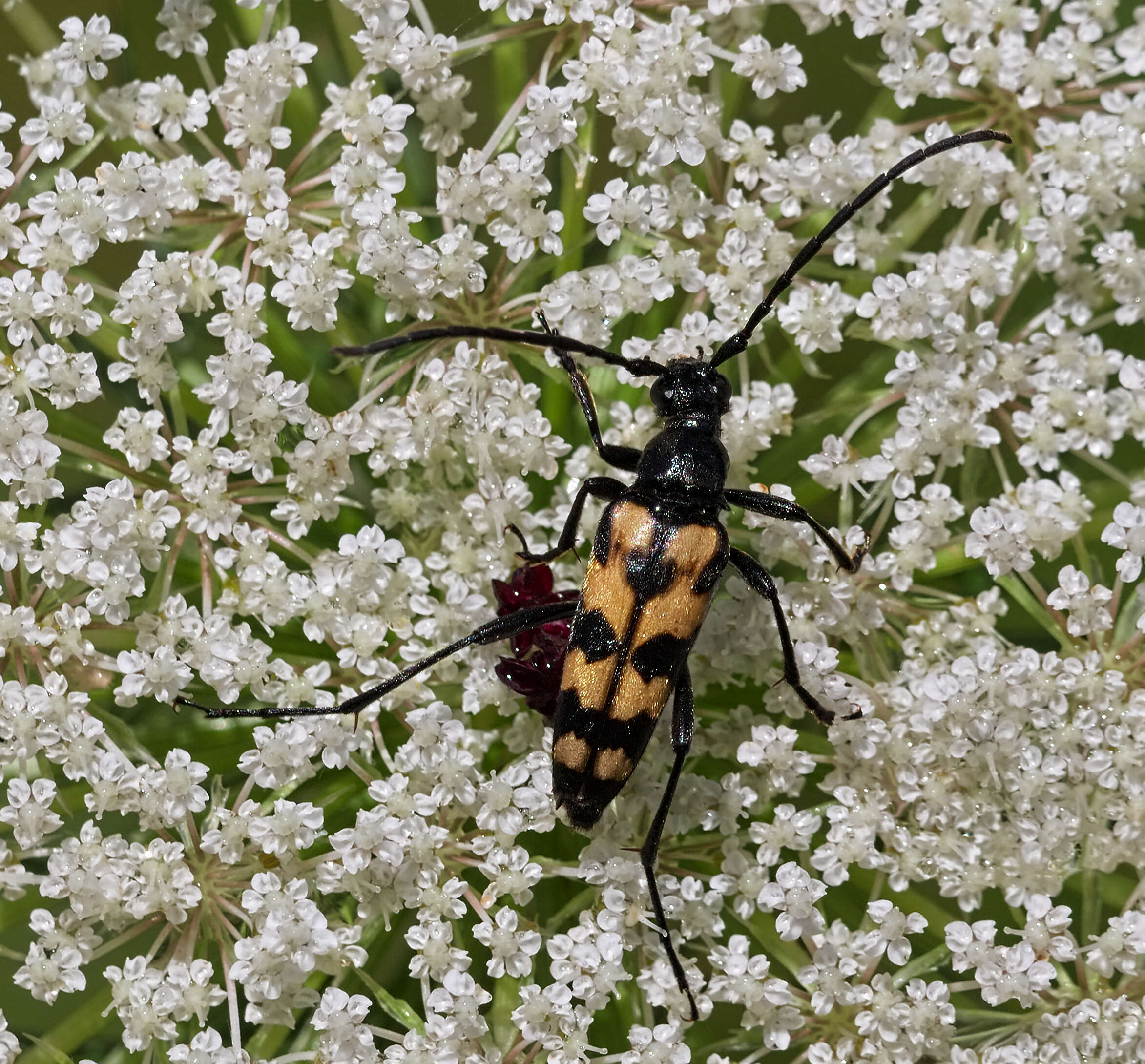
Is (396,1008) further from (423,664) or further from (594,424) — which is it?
(594,424)

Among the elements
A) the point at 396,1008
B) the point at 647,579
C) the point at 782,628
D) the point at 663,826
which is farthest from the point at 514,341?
the point at 396,1008

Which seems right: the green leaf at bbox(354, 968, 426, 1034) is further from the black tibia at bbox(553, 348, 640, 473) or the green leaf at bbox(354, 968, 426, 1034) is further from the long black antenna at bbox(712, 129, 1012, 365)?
the long black antenna at bbox(712, 129, 1012, 365)

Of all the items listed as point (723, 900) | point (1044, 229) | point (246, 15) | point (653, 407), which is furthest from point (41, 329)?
point (1044, 229)

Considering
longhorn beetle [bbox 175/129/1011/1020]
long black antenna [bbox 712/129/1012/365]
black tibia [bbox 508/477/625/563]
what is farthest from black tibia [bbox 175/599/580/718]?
long black antenna [bbox 712/129/1012/365]

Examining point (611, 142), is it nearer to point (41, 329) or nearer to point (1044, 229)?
point (1044, 229)

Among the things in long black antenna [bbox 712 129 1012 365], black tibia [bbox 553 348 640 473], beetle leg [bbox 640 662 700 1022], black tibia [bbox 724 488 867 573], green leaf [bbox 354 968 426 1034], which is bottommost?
green leaf [bbox 354 968 426 1034]

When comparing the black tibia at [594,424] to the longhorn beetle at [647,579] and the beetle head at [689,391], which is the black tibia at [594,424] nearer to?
the longhorn beetle at [647,579]
